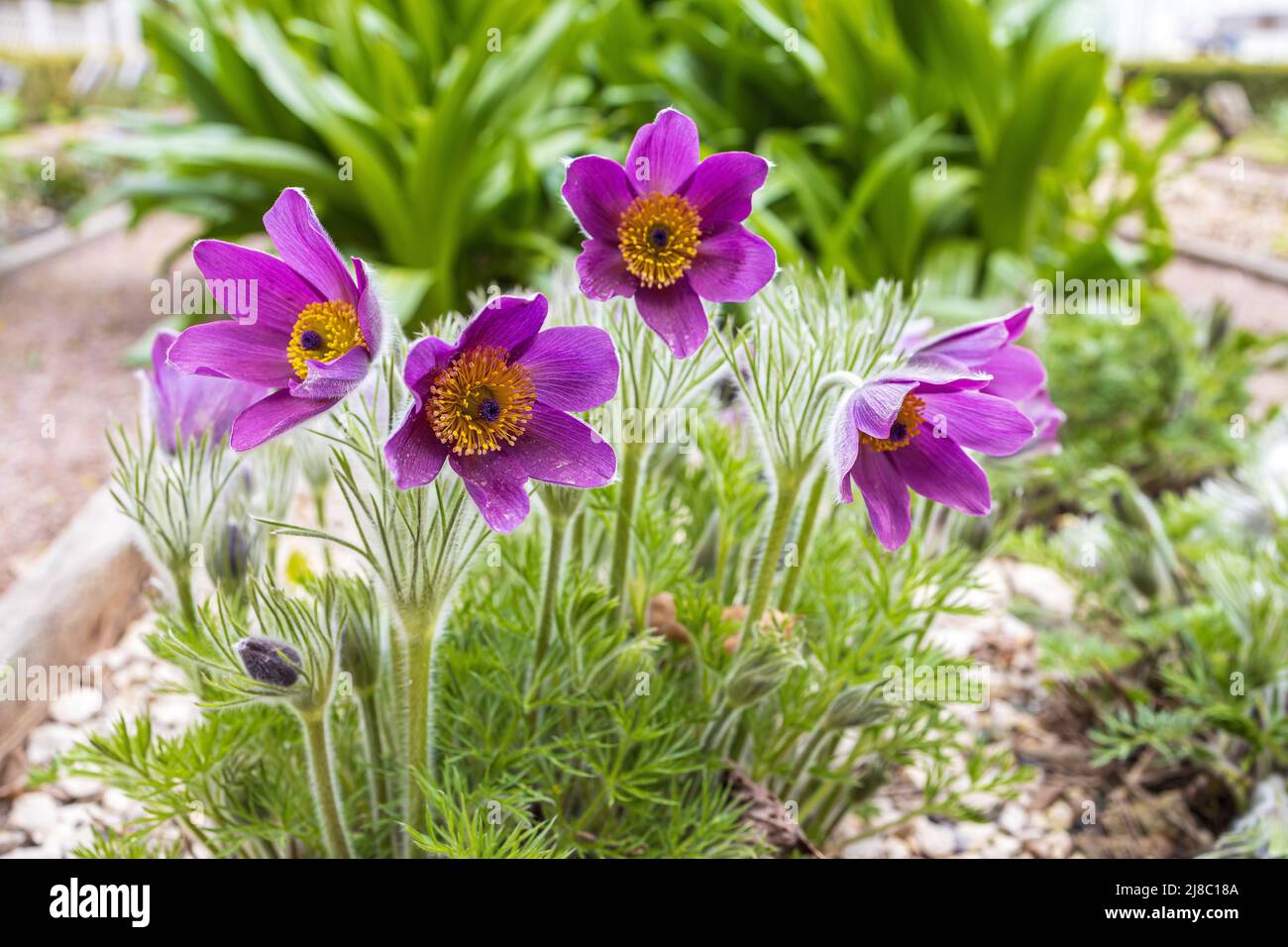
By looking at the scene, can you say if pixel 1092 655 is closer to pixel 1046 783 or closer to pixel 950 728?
pixel 1046 783

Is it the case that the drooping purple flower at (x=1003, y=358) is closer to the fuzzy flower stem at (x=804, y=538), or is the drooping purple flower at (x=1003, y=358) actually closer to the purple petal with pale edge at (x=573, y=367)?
the fuzzy flower stem at (x=804, y=538)

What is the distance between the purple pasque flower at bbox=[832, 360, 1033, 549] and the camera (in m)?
0.81

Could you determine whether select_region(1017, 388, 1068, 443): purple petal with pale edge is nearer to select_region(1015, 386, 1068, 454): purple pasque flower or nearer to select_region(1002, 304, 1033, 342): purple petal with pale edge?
select_region(1015, 386, 1068, 454): purple pasque flower

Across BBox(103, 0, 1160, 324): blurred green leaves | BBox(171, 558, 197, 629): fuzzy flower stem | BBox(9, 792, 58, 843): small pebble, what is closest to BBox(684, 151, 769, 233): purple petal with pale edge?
BBox(171, 558, 197, 629): fuzzy flower stem

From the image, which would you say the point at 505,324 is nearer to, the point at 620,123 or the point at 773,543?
the point at 773,543

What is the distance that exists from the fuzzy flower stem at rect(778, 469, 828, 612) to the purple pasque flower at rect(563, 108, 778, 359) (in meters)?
0.24

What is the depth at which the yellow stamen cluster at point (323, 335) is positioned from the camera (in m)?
0.76

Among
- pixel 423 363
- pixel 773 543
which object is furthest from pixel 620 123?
pixel 423 363

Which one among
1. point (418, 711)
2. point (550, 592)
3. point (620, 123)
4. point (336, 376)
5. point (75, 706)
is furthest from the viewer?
point (620, 123)

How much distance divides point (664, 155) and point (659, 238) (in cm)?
7

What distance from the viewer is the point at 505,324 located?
2.45 ft

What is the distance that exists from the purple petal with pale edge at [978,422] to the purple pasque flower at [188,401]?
2.21 ft

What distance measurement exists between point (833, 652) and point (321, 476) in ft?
2.17
